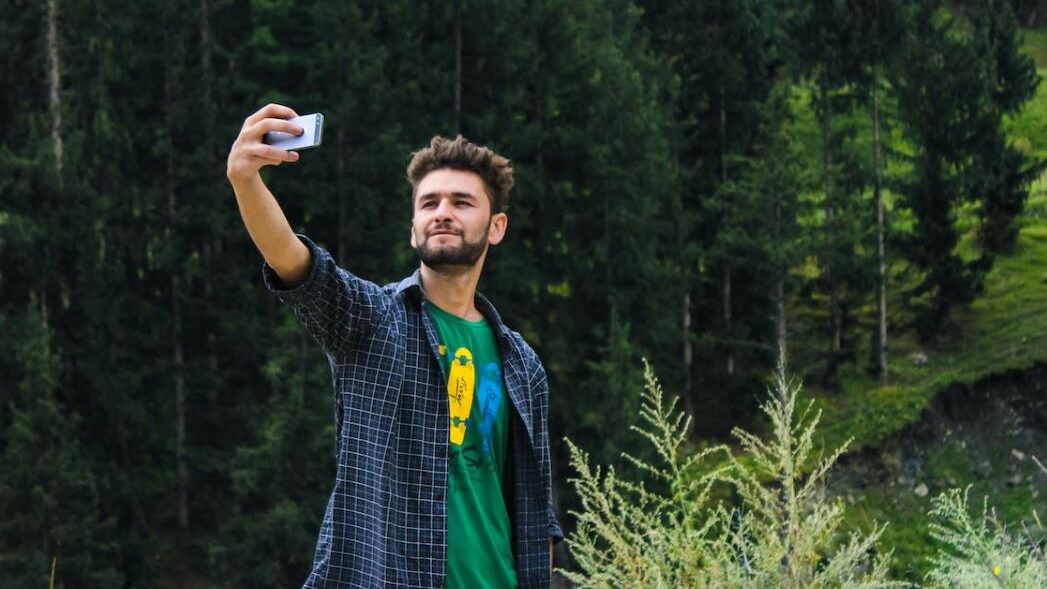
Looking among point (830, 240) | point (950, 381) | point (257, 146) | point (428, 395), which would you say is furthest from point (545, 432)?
point (830, 240)

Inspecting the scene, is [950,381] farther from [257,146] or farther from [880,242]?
[257,146]

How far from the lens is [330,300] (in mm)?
3115

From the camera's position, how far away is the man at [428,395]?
3.09 m

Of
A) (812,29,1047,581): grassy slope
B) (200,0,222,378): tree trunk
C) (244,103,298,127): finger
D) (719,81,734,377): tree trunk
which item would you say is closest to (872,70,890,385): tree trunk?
(812,29,1047,581): grassy slope

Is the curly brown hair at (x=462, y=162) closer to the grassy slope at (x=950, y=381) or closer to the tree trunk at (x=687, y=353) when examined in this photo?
the grassy slope at (x=950, y=381)

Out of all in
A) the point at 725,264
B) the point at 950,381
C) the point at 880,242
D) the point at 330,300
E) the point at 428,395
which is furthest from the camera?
the point at 880,242

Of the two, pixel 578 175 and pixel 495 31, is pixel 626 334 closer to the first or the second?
pixel 578 175

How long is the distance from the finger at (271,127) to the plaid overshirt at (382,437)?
0.32m

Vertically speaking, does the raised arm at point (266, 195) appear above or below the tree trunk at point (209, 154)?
below

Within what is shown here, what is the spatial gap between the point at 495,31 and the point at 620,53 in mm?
2438

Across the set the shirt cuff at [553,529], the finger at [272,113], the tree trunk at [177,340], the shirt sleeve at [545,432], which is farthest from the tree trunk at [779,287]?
the finger at [272,113]

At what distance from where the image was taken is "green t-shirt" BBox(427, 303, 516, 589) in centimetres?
321

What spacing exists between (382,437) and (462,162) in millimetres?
661

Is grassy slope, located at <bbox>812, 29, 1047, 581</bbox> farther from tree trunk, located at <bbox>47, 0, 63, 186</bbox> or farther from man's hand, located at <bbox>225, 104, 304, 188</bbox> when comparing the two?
man's hand, located at <bbox>225, 104, 304, 188</bbox>
